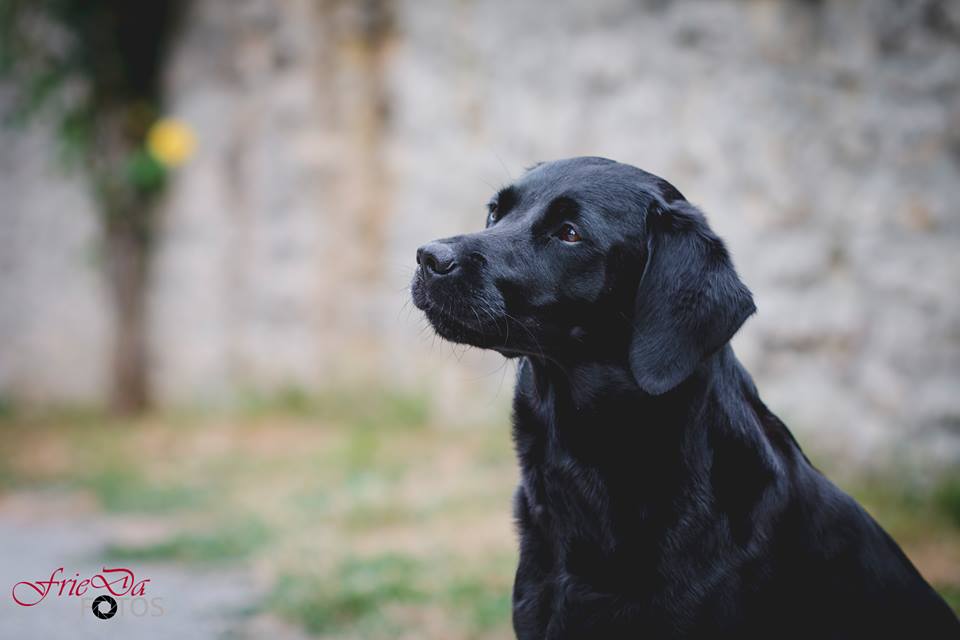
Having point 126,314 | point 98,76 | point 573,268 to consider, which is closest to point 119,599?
point 573,268

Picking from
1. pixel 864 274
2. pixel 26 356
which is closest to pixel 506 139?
pixel 864 274

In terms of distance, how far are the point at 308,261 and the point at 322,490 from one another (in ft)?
8.87

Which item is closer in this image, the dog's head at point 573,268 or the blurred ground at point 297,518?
the dog's head at point 573,268

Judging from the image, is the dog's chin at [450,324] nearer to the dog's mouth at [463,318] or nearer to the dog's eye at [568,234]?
the dog's mouth at [463,318]

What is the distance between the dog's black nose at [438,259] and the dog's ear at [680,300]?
47 cm

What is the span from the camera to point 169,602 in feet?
12.7

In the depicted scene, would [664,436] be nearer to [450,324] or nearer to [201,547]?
[450,324]

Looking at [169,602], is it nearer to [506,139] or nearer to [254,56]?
[506,139]

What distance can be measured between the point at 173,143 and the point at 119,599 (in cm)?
539

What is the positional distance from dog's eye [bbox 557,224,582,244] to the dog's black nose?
289 mm

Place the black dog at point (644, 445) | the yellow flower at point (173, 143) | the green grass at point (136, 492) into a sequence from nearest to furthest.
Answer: the black dog at point (644, 445) < the green grass at point (136, 492) < the yellow flower at point (173, 143)

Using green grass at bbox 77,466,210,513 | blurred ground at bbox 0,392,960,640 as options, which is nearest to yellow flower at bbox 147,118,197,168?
blurred ground at bbox 0,392,960,640

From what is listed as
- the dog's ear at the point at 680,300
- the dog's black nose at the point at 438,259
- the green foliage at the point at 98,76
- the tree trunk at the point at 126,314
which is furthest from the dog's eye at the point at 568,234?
the tree trunk at the point at 126,314

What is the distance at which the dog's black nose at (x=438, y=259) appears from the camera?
7.88 feet
